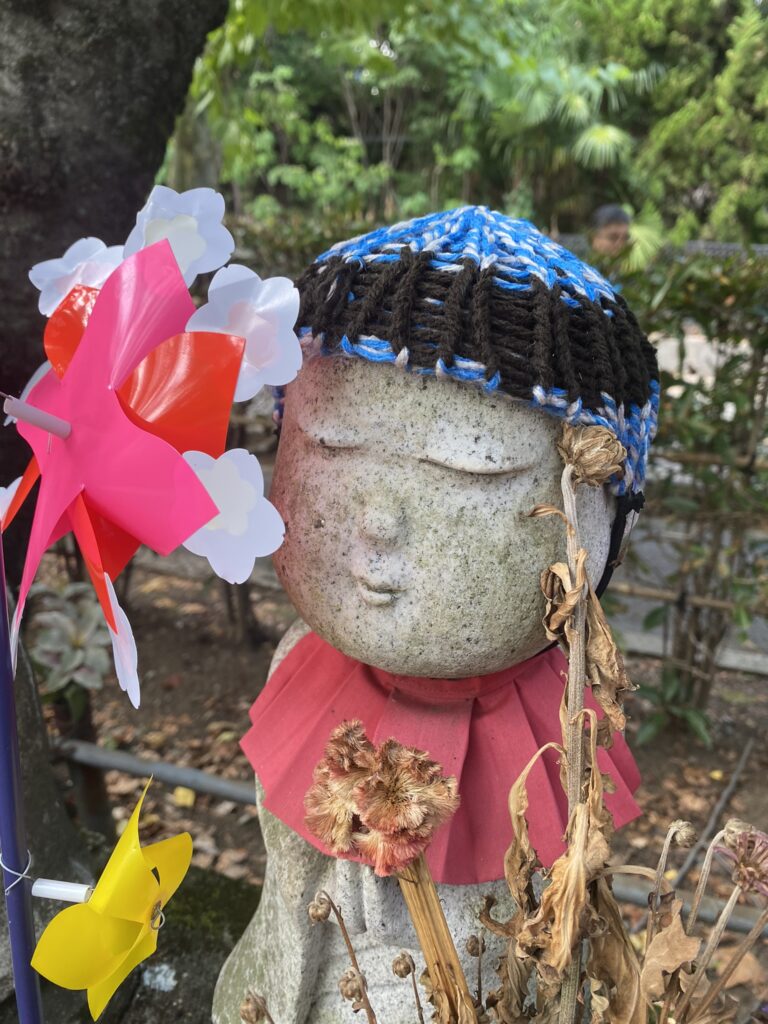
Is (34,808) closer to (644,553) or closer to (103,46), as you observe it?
(103,46)

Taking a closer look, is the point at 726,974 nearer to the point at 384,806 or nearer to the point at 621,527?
the point at 384,806

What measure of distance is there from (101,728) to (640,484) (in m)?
2.60

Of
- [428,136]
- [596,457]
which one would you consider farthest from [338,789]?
[428,136]

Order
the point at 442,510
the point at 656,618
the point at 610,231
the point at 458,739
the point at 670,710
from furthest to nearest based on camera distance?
the point at 610,231, the point at 670,710, the point at 656,618, the point at 458,739, the point at 442,510

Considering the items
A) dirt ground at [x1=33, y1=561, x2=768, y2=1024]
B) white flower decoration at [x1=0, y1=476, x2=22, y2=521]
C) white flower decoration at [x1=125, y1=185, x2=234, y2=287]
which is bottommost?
dirt ground at [x1=33, y1=561, x2=768, y2=1024]

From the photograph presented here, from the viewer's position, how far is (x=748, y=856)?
2.00ft

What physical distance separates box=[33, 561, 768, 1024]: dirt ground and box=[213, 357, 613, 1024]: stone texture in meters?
0.96

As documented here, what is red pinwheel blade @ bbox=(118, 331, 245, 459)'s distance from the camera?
729mm

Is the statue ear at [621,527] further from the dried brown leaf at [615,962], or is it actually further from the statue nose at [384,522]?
the dried brown leaf at [615,962]

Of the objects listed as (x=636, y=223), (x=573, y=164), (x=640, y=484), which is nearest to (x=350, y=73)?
(x=573, y=164)

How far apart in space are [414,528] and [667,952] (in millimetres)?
468

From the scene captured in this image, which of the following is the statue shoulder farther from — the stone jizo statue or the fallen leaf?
the fallen leaf

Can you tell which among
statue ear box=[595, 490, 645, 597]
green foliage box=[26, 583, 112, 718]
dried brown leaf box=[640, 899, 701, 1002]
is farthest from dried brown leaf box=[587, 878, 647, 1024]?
green foliage box=[26, 583, 112, 718]

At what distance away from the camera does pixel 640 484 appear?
3.40ft
